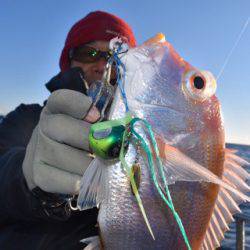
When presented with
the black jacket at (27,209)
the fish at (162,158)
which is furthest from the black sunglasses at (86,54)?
the fish at (162,158)

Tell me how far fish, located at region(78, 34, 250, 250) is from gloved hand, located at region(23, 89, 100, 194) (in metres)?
0.12

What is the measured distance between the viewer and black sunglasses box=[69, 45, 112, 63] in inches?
143

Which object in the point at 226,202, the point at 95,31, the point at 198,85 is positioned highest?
the point at 95,31

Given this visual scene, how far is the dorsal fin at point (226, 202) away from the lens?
6.20 feet

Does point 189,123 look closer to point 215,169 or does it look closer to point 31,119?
point 215,169

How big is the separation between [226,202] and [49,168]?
3.33 ft

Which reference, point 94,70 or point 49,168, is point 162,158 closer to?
point 49,168

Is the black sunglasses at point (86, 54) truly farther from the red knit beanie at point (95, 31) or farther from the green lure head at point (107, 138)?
the green lure head at point (107, 138)

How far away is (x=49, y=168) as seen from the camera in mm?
1707

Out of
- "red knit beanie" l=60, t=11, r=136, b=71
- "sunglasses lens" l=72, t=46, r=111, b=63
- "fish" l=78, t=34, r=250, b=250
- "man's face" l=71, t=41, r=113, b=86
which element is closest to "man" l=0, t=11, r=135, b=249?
"fish" l=78, t=34, r=250, b=250

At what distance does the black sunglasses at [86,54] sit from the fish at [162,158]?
1.89m

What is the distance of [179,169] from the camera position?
60.2 inches

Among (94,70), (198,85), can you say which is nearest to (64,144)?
(198,85)

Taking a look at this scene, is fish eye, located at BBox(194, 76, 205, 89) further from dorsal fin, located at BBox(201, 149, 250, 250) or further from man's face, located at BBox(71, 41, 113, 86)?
man's face, located at BBox(71, 41, 113, 86)
